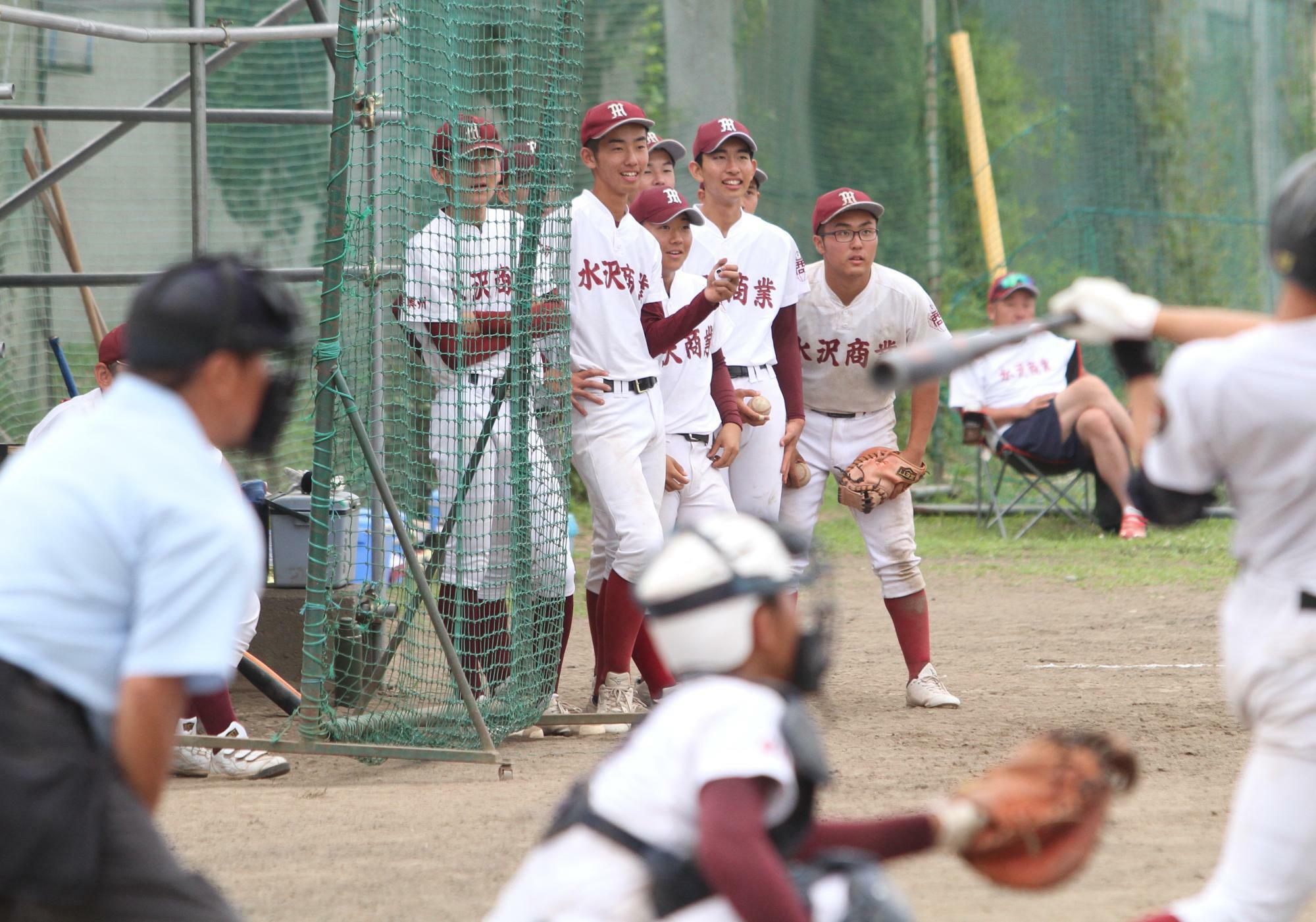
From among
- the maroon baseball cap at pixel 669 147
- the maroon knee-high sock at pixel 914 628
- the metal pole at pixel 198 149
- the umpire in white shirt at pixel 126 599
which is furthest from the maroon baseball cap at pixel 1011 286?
the umpire in white shirt at pixel 126 599

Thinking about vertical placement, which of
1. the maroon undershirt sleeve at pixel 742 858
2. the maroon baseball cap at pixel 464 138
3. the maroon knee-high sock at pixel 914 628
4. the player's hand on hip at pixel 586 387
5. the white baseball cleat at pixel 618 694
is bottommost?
the white baseball cleat at pixel 618 694

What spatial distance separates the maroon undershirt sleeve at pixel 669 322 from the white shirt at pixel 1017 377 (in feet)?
17.9

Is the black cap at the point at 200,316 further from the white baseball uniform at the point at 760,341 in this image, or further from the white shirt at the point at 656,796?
the white baseball uniform at the point at 760,341

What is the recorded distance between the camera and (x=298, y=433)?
10961 mm

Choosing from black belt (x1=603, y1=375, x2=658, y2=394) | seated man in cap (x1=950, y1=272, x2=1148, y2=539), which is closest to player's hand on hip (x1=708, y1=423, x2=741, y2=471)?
black belt (x1=603, y1=375, x2=658, y2=394)

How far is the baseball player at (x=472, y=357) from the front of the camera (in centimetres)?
528

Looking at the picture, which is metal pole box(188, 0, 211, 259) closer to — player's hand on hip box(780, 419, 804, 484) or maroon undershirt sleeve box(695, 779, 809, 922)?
player's hand on hip box(780, 419, 804, 484)

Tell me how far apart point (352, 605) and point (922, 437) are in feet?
7.96

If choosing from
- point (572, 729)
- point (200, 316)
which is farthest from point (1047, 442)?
point (200, 316)

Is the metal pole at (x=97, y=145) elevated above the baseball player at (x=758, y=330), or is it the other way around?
the metal pole at (x=97, y=145)

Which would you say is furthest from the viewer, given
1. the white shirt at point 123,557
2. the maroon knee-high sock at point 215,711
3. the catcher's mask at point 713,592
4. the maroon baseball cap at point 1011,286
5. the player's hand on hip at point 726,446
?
the maroon baseball cap at point 1011,286

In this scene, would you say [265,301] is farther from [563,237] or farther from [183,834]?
[563,237]

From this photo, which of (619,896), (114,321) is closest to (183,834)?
(619,896)

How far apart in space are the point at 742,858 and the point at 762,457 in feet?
14.1
